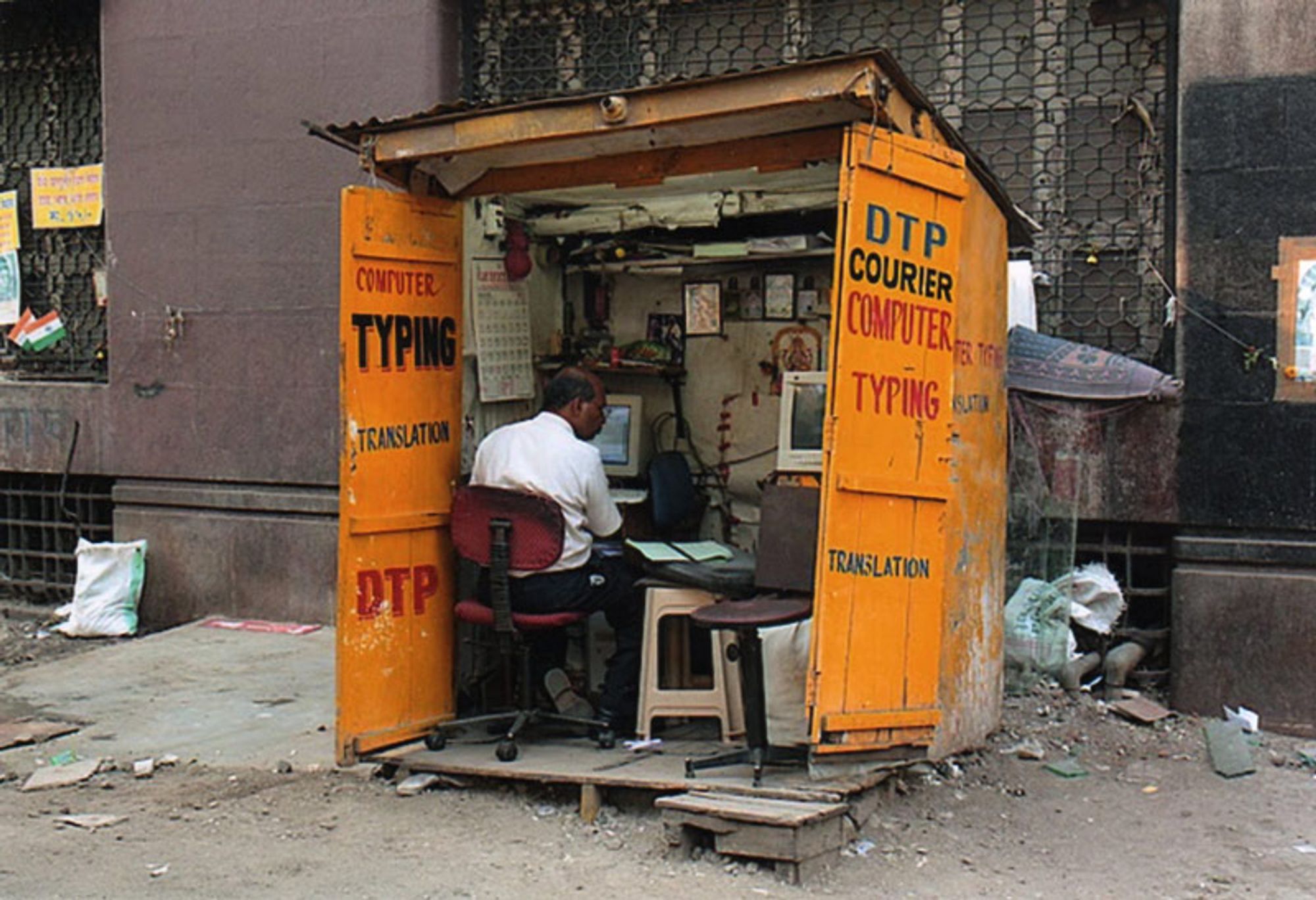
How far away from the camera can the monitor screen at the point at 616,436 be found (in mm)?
7383

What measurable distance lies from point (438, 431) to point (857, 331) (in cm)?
203

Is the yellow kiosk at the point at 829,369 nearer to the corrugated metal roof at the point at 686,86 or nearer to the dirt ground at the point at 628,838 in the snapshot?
the corrugated metal roof at the point at 686,86

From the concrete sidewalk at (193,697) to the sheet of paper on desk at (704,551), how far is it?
1763 mm

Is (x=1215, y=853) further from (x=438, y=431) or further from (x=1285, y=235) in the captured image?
(x=438, y=431)

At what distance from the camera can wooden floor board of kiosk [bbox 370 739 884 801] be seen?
17.4 ft

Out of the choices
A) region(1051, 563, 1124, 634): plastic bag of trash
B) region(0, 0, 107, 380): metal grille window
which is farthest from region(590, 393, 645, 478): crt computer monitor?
region(0, 0, 107, 380): metal grille window

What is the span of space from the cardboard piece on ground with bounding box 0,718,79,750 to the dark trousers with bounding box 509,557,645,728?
248cm

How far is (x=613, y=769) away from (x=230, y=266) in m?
4.77

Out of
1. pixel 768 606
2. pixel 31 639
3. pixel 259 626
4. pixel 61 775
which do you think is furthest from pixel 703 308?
pixel 31 639

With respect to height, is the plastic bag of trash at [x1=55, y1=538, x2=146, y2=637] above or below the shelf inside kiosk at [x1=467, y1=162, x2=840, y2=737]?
below

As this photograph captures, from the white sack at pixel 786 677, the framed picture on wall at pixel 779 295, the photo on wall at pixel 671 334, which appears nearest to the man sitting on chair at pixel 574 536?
the white sack at pixel 786 677

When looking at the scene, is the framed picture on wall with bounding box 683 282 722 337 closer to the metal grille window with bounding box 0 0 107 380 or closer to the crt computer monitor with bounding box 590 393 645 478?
the crt computer monitor with bounding box 590 393 645 478

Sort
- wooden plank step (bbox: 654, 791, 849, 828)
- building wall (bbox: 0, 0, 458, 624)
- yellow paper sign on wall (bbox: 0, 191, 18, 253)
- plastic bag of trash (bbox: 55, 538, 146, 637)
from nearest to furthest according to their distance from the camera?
wooden plank step (bbox: 654, 791, 849, 828) → building wall (bbox: 0, 0, 458, 624) → plastic bag of trash (bbox: 55, 538, 146, 637) → yellow paper sign on wall (bbox: 0, 191, 18, 253)

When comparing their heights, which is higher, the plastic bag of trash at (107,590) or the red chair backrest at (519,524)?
the red chair backrest at (519,524)
